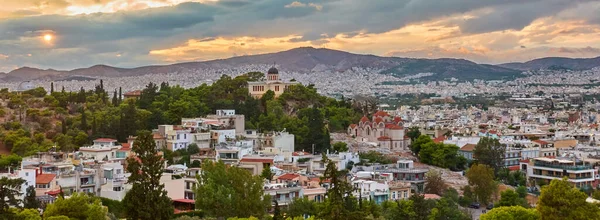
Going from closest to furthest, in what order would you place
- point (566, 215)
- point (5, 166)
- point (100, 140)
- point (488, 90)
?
point (566, 215)
point (5, 166)
point (100, 140)
point (488, 90)

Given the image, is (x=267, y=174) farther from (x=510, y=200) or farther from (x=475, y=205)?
(x=510, y=200)

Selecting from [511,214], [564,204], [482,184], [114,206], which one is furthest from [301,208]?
[482,184]

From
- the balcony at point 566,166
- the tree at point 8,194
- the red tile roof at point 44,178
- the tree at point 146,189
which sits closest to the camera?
the tree at point 8,194

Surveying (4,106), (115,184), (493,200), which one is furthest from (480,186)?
(4,106)

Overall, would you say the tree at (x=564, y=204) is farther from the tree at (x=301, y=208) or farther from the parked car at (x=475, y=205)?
the parked car at (x=475, y=205)

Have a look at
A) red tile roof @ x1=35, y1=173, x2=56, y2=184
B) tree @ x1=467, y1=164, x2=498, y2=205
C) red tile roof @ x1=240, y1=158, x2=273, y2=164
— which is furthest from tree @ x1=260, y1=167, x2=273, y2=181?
tree @ x1=467, y1=164, x2=498, y2=205

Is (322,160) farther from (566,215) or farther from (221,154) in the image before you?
(566,215)

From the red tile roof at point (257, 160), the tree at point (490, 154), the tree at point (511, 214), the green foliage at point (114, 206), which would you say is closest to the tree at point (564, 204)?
the tree at point (511, 214)
